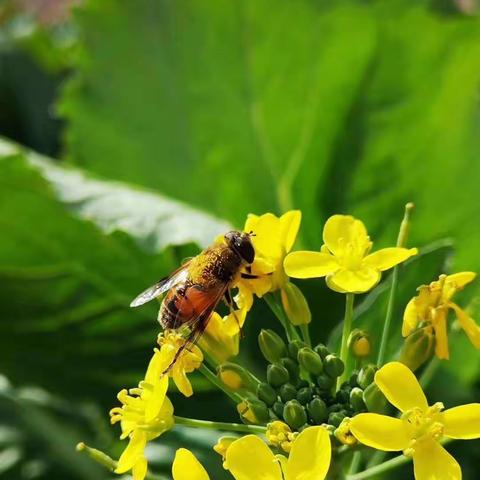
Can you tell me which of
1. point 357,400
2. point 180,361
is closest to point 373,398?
point 357,400

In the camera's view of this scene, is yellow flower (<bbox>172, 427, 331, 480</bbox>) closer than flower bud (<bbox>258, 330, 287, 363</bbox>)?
Yes

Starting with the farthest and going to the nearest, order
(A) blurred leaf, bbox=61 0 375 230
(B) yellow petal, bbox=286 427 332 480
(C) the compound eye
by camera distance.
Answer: (A) blurred leaf, bbox=61 0 375 230
(C) the compound eye
(B) yellow petal, bbox=286 427 332 480

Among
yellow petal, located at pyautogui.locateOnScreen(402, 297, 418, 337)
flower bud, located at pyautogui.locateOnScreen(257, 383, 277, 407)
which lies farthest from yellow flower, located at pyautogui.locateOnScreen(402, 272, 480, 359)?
flower bud, located at pyautogui.locateOnScreen(257, 383, 277, 407)

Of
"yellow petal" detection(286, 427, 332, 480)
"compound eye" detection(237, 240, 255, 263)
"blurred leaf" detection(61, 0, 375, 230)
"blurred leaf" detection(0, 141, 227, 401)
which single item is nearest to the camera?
"yellow petal" detection(286, 427, 332, 480)

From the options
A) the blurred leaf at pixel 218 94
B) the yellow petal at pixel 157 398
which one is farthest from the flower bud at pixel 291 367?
the blurred leaf at pixel 218 94

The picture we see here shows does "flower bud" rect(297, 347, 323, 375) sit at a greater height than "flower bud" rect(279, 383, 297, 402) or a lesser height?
greater

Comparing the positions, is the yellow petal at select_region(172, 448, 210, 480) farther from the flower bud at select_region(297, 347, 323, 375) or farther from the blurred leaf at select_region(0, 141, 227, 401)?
the blurred leaf at select_region(0, 141, 227, 401)

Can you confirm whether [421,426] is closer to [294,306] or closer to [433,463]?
[433,463]
